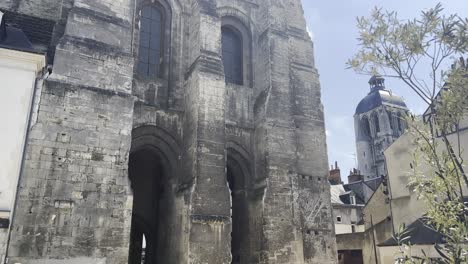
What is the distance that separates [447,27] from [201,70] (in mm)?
7346

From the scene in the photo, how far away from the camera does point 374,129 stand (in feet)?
160

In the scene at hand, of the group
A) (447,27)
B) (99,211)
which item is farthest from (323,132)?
(447,27)

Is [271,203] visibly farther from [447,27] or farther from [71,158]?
[447,27]

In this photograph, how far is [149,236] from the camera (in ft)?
38.3

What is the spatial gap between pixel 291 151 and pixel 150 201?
4.45 metres

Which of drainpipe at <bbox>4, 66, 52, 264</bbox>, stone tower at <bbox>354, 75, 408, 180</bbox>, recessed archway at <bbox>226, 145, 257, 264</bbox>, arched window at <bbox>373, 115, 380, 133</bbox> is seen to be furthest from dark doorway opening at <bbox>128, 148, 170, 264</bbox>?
arched window at <bbox>373, 115, 380, 133</bbox>

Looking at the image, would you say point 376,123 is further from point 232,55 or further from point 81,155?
point 81,155

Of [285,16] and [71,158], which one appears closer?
[71,158]

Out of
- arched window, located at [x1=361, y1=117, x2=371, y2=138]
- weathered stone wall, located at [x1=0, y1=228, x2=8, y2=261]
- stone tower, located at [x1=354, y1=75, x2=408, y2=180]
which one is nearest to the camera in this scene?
weathered stone wall, located at [x1=0, y1=228, x2=8, y2=261]

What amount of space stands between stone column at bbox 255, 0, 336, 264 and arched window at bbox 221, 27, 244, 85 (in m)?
0.81

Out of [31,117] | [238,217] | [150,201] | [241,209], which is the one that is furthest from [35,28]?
[238,217]

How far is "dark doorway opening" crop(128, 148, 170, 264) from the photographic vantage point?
10711 millimetres

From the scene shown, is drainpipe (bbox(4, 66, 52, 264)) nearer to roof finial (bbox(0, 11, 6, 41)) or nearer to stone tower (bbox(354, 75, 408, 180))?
roof finial (bbox(0, 11, 6, 41))

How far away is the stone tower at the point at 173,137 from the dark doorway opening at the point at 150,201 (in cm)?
5
